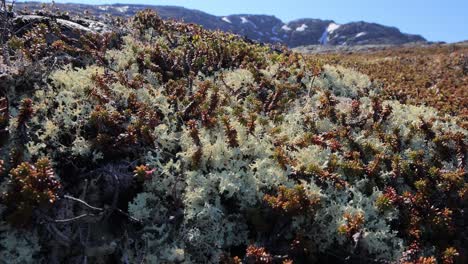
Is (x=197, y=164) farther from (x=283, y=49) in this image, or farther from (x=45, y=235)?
(x=283, y=49)

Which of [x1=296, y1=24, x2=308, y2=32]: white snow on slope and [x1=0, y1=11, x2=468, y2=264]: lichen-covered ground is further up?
[x1=0, y1=11, x2=468, y2=264]: lichen-covered ground

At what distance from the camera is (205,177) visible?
690 centimetres

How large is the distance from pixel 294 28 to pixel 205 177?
551ft

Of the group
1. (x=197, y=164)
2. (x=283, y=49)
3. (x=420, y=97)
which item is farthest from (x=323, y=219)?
(x=283, y=49)

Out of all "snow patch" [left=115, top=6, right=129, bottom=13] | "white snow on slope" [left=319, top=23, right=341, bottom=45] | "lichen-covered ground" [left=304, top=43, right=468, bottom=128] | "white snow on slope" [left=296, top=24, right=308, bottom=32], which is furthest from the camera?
"white snow on slope" [left=296, top=24, right=308, bottom=32]

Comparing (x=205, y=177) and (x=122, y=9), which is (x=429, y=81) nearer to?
(x=205, y=177)

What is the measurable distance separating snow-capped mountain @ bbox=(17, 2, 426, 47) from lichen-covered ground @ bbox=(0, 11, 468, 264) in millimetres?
135905

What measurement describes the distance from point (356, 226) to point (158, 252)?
2.85 metres

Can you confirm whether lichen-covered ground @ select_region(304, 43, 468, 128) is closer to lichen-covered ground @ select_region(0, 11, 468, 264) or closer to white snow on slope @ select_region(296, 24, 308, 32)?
lichen-covered ground @ select_region(0, 11, 468, 264)

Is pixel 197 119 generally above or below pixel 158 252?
above

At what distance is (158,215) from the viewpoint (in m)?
6.41

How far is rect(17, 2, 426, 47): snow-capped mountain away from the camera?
146375 millimetres

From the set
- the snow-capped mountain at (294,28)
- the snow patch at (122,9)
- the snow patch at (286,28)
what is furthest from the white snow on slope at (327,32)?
the snow patch at (122,9)

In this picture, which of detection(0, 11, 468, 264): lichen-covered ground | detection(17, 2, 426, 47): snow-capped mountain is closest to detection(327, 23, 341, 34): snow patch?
detection(17, 2, 426, 47): snow-capped mountain
